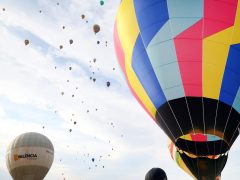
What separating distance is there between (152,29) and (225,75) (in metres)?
2.80

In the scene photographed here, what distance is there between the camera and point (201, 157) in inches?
466

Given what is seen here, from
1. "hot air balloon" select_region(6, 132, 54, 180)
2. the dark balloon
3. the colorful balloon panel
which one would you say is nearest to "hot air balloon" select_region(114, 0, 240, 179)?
the colorful balloon panel

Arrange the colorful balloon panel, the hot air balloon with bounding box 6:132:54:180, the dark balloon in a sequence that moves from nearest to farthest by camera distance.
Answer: the colorful balloon panel
the dark balloon
the hot air balloon with bounding box 6:132:54:180

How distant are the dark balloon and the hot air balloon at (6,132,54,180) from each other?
43.2 feet

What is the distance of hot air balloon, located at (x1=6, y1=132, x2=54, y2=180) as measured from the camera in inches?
974

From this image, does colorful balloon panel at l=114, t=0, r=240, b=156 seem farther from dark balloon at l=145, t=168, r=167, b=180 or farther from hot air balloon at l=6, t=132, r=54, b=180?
hot air balloon at l=6, t=132, r=54, b=180

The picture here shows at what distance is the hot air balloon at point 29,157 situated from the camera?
24750 mm

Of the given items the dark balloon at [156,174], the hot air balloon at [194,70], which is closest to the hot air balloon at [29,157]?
the dark balloon at [156,174]

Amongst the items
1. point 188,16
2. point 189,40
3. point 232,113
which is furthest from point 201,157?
point 188,16

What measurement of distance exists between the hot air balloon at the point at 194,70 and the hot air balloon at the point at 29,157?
14995 mm

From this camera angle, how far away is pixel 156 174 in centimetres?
1359

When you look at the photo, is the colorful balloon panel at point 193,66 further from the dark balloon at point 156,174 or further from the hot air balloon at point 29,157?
the hot air balloon at point 29,157

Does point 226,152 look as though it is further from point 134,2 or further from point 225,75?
point 134,2

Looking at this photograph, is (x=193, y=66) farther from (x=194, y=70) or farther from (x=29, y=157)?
(x=29, y=157)
